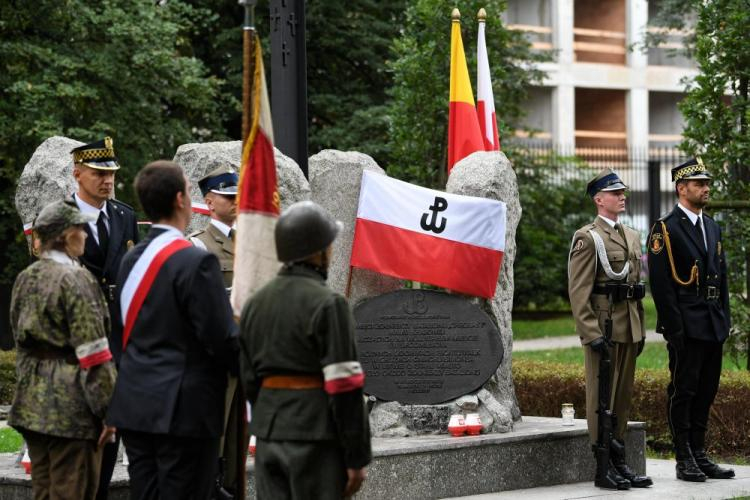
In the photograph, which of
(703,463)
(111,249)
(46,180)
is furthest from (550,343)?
(111,249)

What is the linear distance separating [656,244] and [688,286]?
0.36 meters

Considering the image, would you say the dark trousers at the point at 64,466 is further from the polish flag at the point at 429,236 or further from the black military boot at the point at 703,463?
the black military boot at the point at 703,463

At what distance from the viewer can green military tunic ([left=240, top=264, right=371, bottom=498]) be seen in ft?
15.7

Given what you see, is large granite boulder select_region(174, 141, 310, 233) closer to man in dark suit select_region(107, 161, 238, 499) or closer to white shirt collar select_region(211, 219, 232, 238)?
white shirt collar select_region(211, 219, 232, 238)

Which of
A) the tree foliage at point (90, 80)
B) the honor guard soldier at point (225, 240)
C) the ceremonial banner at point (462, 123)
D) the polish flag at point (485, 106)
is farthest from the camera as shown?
the tree foliage at point (90, 80)

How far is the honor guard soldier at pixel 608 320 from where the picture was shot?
334 inches

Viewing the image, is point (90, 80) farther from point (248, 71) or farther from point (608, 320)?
point (248, 71)

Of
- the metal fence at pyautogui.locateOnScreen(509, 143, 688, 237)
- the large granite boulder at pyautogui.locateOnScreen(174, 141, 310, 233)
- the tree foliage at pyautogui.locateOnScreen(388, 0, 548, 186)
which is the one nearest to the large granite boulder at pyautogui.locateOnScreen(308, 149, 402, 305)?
the large granite boulder at pyautogui.locateOnScreen(174, 141, 310, 233)

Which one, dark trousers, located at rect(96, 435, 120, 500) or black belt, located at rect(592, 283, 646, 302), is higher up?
black belt, located at rect(592, 283, 646, 302)

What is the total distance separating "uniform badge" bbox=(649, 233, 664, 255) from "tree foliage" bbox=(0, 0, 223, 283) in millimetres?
10621

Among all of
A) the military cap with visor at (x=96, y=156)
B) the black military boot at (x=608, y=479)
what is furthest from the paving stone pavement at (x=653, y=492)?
the military cap with visor at (x=96, y=156)

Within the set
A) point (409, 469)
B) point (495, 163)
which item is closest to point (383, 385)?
point (409, 469)

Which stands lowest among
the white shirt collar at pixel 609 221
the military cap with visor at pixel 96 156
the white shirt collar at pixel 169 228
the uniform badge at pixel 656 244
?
the uniform badge at pixel 656 244

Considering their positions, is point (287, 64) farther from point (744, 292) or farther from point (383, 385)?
point (744, 292)
